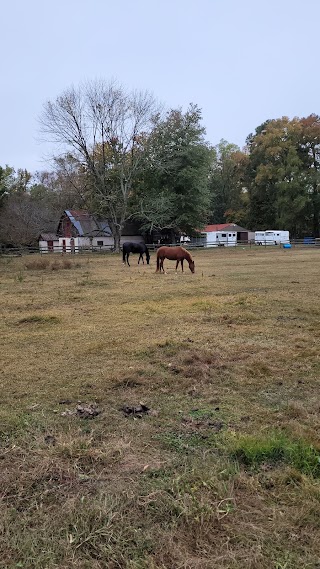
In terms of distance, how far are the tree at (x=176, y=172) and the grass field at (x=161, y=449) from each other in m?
35.3

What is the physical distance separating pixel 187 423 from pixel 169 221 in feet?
132

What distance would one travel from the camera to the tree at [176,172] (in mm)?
40438

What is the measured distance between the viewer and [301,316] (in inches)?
280

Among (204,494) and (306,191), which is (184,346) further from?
(306,191)

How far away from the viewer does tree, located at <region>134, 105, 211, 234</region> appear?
40438 millimetres

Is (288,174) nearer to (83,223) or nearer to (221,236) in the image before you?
(221,236)

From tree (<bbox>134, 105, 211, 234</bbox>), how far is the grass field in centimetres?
3531

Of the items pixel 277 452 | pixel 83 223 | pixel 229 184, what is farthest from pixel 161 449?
pixel 229 184

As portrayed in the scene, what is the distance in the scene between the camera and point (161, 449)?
277 cm

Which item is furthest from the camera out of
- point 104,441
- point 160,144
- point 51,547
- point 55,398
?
point 160,144

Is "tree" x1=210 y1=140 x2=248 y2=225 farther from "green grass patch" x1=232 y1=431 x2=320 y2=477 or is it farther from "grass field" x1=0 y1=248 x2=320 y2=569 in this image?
"green grass patch" x1=232 y1=431 x2=320 y2=477

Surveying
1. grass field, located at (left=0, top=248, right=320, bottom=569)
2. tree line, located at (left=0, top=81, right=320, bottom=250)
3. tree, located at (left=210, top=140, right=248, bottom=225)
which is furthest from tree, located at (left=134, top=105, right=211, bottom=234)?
grass field, located at (left=0, top=248, right=320, bottom=569)

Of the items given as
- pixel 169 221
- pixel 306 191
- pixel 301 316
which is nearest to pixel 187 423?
pixel 301 316

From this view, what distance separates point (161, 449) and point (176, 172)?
41.1 meters
